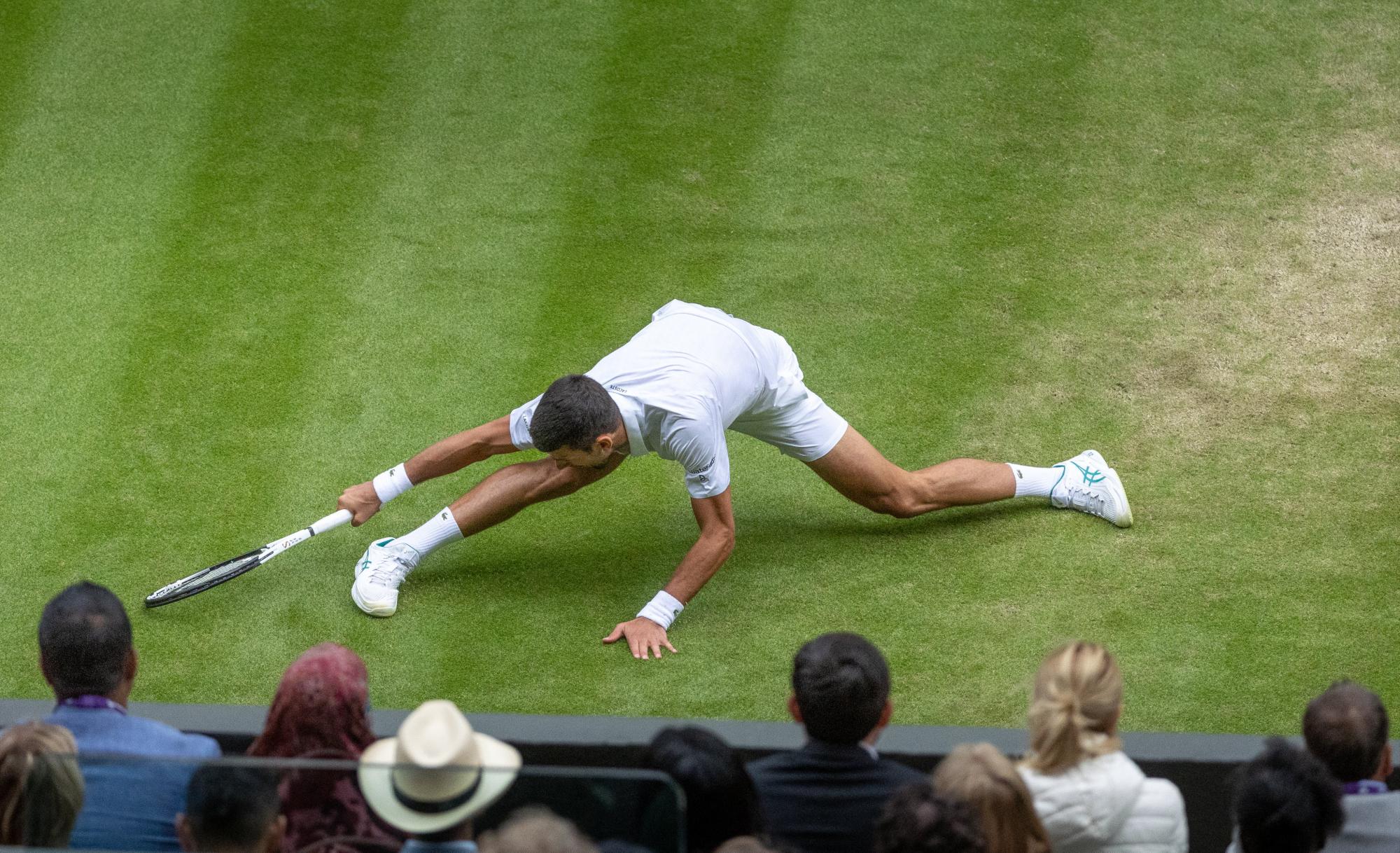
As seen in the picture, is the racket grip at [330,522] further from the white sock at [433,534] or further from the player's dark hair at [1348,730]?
the player's dark hair at [1348,730]

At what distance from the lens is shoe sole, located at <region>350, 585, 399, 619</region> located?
5773mm

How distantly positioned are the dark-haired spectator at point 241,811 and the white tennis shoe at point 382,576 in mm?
2190

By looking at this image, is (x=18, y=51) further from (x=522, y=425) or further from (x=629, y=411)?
(x=629, y=411)

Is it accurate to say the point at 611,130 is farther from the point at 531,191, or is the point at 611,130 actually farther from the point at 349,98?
the point at 349,98

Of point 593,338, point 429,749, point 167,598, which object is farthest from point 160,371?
point 429,749

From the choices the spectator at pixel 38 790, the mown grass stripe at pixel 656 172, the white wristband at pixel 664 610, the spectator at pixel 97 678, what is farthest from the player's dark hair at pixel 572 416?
the spectator at pixel 38 790

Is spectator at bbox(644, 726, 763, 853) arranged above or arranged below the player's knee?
below

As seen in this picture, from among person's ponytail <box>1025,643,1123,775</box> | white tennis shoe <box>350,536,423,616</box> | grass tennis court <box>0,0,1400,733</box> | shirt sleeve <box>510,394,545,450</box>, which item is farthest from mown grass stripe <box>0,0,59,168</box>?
person's ponytail <box>1025,643,1123,775</box>

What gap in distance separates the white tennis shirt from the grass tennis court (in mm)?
661

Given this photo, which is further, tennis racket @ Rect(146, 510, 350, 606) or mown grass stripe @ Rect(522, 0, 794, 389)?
mown grass stripe @ Rect(522, 0, 794, 389)

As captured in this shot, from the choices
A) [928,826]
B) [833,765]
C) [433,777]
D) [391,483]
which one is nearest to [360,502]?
[391,483]

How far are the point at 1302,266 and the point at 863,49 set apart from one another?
2.44 metres

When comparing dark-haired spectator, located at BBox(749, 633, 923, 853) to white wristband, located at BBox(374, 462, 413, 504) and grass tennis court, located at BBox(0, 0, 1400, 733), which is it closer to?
grass tennis court, located at BBox(0, 0, 1400, 733)

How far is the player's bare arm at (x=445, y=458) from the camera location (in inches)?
226
